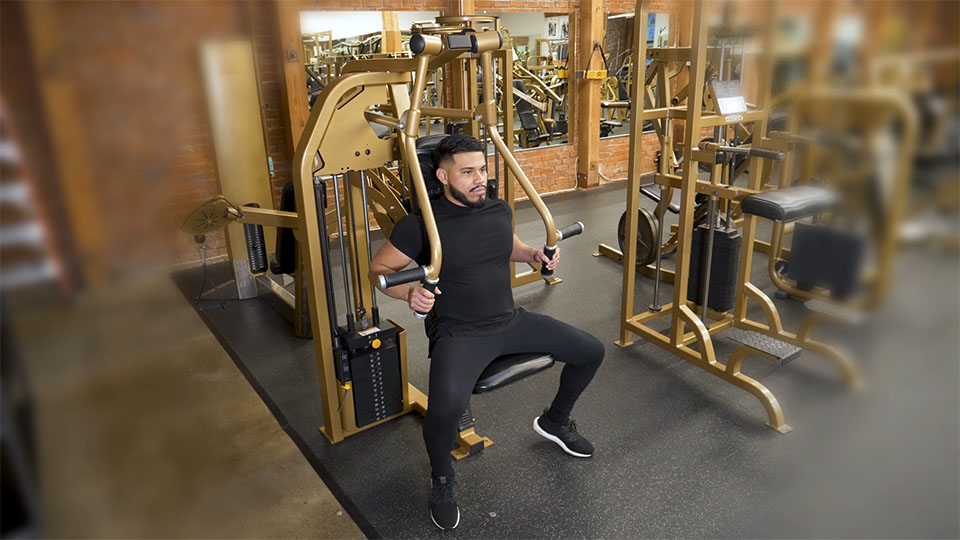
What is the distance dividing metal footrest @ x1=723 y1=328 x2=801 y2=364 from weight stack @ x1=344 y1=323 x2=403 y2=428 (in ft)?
5.59

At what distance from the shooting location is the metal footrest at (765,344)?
3.07 m

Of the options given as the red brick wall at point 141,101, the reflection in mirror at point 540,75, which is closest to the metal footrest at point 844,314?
the red brick wall at point 141,101

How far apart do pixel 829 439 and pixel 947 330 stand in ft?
0.21

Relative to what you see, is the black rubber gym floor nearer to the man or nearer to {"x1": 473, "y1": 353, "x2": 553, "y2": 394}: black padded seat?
the man

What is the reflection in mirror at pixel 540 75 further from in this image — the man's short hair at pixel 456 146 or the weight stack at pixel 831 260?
the weight stack at pixel 831 260

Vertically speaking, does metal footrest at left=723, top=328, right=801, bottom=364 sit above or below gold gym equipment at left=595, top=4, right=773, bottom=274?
below

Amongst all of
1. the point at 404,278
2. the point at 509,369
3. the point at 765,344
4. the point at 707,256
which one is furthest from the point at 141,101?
the point at 707,256

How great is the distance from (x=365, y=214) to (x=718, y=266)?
6.75 ft

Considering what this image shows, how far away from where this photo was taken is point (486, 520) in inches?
92.5

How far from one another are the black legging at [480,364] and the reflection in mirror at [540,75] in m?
4.65

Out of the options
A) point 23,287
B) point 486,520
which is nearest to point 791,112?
point 23,287

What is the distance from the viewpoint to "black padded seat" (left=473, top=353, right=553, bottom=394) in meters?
2.35

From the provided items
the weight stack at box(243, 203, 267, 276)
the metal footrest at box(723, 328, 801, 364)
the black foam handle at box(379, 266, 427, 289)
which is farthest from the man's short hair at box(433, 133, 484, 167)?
the weight stack at box(243, 203, 267, 276)

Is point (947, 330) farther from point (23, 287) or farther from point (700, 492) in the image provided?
point (700, 492)
